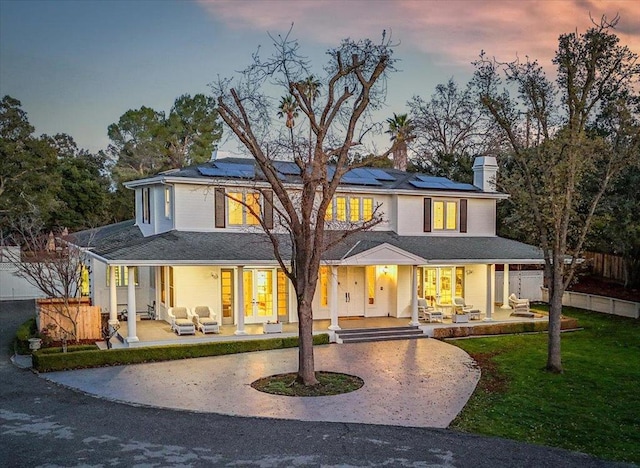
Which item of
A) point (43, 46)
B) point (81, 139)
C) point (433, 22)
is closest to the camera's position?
point (433, 22)

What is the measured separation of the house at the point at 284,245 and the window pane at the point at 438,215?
5cm

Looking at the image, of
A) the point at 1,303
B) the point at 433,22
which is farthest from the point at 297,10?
the point at 1,303

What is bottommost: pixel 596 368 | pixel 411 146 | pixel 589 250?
pixel 596 368

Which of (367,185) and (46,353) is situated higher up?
(367,185)

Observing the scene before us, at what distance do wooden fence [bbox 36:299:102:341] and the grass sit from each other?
717 centimetres

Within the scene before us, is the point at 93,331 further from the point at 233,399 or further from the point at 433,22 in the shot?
the point at 433,22

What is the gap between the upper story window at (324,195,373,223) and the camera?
2255 cm

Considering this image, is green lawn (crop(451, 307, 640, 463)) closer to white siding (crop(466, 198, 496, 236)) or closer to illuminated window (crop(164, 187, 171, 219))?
white siding (crop(466, 198, 496, 236))

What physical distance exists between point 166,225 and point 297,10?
379 inches

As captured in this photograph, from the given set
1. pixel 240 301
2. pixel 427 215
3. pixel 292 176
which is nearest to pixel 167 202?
pixel 292 176

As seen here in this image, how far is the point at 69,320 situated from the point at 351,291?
1066cm

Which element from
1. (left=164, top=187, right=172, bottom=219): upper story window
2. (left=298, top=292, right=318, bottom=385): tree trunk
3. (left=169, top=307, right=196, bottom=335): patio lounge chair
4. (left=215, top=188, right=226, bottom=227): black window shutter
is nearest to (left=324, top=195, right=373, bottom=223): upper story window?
(left=215, top=188, right=226, bottom=227): black window shutter

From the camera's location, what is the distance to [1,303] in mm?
28828

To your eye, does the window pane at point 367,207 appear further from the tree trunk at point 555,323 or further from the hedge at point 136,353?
the tree trunk at point 555,323
